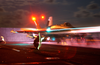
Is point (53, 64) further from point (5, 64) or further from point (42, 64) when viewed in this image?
point (5, 64)

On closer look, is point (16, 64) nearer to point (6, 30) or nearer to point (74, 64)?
point (74, 64)


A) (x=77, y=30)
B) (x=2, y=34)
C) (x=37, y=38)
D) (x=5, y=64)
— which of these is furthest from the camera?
(x=2, y=34)

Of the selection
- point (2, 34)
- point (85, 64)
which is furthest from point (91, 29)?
point (2, 34)

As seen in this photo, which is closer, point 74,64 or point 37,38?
point 74,64

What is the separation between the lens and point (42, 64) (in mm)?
6832

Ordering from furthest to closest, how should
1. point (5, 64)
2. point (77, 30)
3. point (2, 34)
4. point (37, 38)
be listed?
point (2, 34), point (77, 30), point (37, 38), point (5, 64)

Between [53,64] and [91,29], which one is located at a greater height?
[91,29]

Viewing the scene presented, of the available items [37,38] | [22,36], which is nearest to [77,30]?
[37,38]

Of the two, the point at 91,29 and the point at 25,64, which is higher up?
the point at 91,29

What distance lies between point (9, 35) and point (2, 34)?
3316 millimetres

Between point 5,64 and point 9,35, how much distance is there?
167 ft

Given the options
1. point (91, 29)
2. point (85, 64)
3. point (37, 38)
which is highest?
point (91, 29)

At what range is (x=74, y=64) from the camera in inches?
268

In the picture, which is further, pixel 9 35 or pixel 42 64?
pixel 9 35
